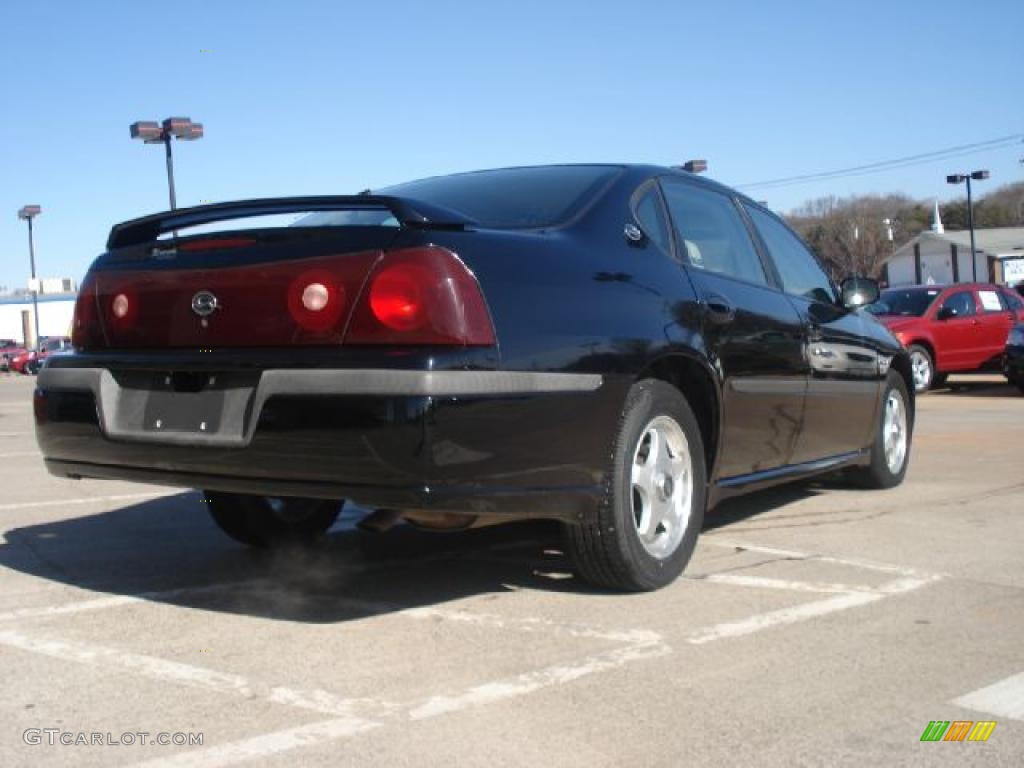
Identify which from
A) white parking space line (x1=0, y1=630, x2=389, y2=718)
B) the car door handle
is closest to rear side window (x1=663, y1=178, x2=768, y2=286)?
the car door handle

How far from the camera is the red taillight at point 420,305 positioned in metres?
3.22

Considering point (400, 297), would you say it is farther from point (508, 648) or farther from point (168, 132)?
point (168, 132)

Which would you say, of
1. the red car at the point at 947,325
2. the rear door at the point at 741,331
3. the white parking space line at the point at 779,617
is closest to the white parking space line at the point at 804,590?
the white parking space line at the point at 779,617

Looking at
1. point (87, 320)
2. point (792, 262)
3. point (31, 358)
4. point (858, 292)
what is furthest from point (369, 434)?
point (31, 358)

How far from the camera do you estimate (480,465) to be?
3246 mm

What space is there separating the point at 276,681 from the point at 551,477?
1.02 meters

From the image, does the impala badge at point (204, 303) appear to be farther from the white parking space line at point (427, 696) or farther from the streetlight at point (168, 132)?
the streetlight at point (168, 132)

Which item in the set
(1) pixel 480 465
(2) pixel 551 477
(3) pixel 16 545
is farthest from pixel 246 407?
(3) pixel 16 545

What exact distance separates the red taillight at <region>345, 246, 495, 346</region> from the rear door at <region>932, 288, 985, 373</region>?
1367cm

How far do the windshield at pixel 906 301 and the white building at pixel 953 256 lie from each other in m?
48.4

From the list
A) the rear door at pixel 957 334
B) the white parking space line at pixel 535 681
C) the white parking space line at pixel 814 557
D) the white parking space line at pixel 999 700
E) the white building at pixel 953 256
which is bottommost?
the white parking space line at pixel 999 700

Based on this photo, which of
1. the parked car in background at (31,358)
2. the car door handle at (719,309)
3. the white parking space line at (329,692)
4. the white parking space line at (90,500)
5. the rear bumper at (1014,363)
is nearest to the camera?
the white parking space line at (329,692)

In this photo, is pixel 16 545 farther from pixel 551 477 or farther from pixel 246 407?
pixel 551 477

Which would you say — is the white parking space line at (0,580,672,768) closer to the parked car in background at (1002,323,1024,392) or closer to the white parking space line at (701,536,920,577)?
the white parking space line at (701,536,920,577)
